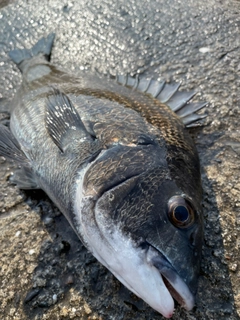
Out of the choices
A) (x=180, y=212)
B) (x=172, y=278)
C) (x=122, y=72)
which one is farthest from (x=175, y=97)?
(x=172, y=278)

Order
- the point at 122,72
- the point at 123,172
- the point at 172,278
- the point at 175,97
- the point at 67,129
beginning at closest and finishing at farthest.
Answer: the point at 172,278 → the point at 123,172 → the point at 67,129 → the point at 175,97 → the point at 122,72

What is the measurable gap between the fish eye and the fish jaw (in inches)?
8.7

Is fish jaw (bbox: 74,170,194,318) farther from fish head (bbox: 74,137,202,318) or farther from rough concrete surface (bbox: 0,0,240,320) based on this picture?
rough concrete surface (bbox: 0,0,240,320)

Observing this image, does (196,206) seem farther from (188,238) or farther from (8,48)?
(8,48)

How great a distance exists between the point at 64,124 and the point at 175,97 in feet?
4.03

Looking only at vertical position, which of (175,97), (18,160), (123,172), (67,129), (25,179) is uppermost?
(175,97)

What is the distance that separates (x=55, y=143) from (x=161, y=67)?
1.97 meters

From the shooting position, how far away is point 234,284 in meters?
2.45

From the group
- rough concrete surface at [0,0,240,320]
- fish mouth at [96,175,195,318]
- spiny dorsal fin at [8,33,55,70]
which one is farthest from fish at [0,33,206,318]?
spiny dorsal fin at [8,33,55,70]

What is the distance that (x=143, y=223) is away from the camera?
2.06 metres

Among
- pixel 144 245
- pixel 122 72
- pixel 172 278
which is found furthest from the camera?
pixel 122 72

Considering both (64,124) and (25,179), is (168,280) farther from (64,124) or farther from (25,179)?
(25,179)

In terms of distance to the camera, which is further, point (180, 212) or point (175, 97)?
point (175, 97)

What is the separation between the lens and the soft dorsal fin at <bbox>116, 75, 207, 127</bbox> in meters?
3.34
